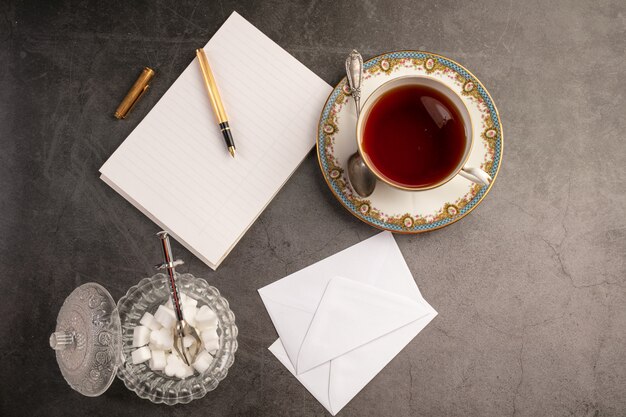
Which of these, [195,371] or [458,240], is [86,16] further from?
[458,240]

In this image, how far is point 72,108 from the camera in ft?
3.47

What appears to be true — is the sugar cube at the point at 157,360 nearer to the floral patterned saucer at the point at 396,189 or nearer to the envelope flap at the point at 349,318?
the envelope flap at the point at 349,318

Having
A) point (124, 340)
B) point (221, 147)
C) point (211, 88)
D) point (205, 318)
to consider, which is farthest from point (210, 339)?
point (211, 88)

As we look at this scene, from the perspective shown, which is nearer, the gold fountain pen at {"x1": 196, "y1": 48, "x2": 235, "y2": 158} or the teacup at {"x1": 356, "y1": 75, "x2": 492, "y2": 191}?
the teacup at {"x1": 356, "y1": 75, "x2": 492, "y2": 191}

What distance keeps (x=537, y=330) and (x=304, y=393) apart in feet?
1.53

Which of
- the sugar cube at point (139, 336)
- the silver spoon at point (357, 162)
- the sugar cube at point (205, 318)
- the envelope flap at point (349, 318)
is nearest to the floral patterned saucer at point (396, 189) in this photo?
the silver spoon at point (357, 162)

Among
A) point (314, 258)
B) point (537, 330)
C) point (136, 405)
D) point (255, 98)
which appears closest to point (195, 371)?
point (136, 405)

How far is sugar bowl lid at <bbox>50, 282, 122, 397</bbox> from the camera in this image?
874 mm

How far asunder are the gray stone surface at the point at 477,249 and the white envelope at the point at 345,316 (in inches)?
0.9

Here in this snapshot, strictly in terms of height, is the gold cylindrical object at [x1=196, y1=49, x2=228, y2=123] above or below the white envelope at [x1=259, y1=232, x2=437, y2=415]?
above

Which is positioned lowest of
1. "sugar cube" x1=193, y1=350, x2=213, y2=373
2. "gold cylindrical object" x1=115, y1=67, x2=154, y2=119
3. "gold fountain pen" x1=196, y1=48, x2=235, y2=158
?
"sugar cube" x1=193, y1=350, x2=213, y2=373

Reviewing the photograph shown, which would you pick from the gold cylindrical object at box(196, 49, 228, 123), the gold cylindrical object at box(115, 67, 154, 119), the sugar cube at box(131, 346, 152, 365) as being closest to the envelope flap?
the sugar cube at box(131, 346, 152, 365)

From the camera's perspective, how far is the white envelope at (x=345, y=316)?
1012 mm

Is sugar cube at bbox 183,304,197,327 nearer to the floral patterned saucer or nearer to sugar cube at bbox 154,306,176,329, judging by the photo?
sugar cube at bbox 154,306,176,329
